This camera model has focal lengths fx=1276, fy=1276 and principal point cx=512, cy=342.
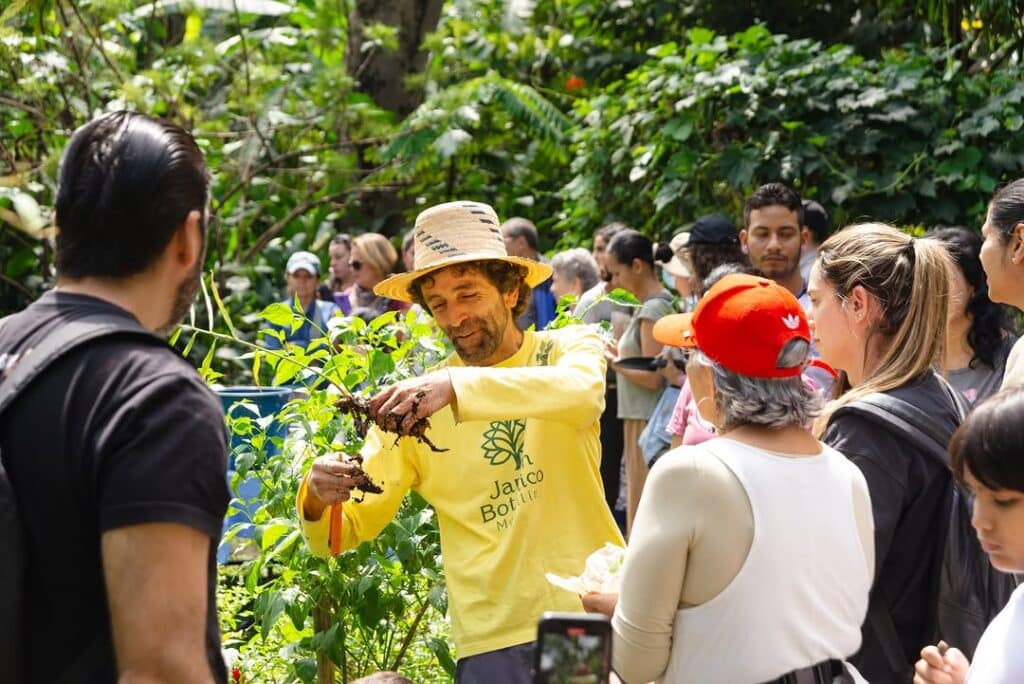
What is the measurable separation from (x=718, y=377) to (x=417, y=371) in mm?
1710

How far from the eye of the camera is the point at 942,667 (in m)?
2.57

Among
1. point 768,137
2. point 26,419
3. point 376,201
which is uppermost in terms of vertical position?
point 26,419

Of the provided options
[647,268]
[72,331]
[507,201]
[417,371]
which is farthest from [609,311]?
[72,331]

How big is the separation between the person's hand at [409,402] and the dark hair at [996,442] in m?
1.08

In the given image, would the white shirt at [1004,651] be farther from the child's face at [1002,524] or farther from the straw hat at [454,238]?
the straw hat at [454,238]

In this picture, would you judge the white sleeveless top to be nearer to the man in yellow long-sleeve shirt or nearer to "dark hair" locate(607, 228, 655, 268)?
the man in yellow long-sleeve shirt

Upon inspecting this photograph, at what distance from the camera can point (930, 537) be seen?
299 cm

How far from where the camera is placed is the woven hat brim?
3.34m

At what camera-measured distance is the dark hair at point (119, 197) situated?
6.49ft

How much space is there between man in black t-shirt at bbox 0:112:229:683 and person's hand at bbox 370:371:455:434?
818 millimetres

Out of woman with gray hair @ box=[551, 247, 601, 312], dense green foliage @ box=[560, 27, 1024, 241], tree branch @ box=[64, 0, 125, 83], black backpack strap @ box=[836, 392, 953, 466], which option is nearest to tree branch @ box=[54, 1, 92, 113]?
tree branch @ box=[64, 0, 125, 83]

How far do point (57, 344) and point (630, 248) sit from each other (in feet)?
19.4

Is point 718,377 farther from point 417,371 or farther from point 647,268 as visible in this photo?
point 647,268

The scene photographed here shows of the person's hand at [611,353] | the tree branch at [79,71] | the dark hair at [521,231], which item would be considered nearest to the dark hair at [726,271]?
the person's hand at [611,353]
